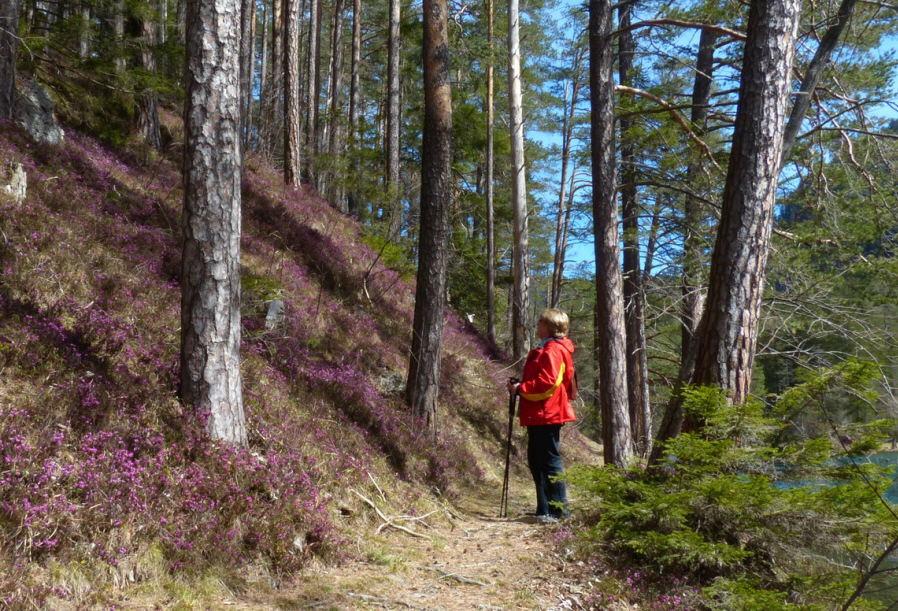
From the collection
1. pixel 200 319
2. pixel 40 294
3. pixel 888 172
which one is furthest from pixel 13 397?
pixel 888 172

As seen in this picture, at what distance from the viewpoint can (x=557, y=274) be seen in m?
17.0

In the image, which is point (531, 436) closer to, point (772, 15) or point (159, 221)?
point (772, 15)

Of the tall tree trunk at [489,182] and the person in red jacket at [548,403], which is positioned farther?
the tall tree trunk at [489,182]

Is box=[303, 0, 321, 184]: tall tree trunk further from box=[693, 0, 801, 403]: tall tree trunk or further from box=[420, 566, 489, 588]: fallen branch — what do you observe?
box=[420, 566, 489, 588]: fallen branch

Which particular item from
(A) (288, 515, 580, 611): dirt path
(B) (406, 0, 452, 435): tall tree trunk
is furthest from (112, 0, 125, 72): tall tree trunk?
(A) (288, 515, 580, 611): dirt path

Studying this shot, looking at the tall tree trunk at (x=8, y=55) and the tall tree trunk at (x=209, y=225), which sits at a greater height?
the tall tree trunk at (x=8, y=55)

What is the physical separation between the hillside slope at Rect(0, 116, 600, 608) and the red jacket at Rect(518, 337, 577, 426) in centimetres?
169

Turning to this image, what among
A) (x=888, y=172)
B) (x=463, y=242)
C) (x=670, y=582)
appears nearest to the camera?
(x=670, y=582)

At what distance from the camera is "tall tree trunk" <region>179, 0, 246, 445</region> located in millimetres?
4473

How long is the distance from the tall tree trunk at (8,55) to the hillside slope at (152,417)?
73cm

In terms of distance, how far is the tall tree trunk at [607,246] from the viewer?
7.47 m

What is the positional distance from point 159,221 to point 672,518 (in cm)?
780

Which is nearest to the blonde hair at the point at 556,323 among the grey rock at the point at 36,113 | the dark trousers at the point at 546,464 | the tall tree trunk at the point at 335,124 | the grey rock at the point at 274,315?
the dark trousers at the point at 546,464

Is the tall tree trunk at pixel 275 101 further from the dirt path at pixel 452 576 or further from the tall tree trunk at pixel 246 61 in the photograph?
the dirt path at pixel 452 576
